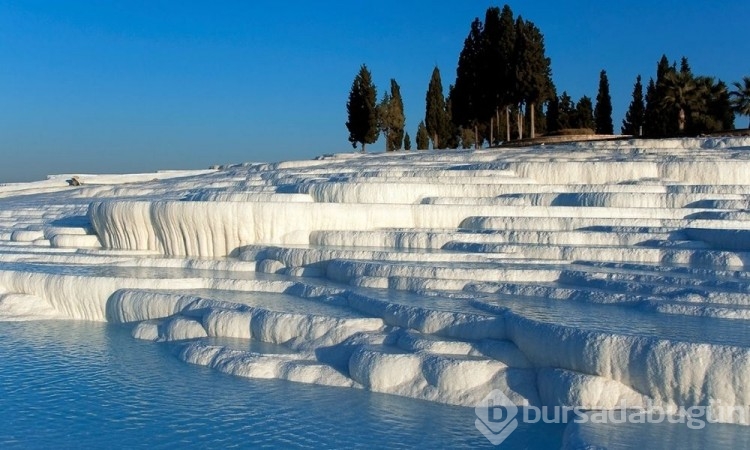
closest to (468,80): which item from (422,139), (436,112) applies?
(436,112)

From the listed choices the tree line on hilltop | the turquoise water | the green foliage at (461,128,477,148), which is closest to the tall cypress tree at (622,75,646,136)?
the tree line on hilltop

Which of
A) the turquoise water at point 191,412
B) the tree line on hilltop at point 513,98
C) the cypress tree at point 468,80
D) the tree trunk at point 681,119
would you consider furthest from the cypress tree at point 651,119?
the turquoise water at point 191,412

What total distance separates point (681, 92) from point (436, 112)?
15.7 metres

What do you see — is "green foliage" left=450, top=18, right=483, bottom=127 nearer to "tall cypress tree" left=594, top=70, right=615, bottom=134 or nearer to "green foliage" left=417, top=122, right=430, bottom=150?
"tall cypress tree" left=594, top=70, right=615, bottom=134

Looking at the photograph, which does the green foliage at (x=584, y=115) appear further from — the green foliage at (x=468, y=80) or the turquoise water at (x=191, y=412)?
the turquoise water at (x=191, y=412)

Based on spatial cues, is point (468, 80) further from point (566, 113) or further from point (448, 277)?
point (448, 277)

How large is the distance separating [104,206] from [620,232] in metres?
9.07

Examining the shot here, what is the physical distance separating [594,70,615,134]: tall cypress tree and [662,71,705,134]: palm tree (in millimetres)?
10800

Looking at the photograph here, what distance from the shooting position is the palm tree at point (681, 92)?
31.4 metres

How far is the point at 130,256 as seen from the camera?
13.4 metres

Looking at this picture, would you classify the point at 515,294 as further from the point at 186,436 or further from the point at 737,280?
the point at 186,436

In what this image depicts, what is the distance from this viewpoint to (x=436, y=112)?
44.2 m

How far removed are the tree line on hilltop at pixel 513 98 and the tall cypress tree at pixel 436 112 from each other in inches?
2.2

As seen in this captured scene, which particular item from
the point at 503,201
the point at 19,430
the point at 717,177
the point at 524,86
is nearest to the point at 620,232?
the point at 503,201
